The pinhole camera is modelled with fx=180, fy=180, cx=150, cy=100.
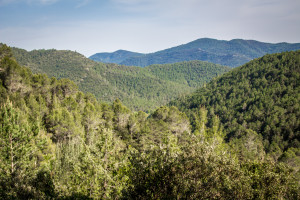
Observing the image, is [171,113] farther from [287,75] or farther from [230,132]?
[287,75]

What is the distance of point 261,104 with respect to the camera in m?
108

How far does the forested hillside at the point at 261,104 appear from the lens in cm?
8031

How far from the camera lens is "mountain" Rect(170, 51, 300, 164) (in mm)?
80188

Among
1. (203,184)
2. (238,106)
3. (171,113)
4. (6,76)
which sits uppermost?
(6,76)

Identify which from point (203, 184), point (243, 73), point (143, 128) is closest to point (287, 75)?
point (243, 73)

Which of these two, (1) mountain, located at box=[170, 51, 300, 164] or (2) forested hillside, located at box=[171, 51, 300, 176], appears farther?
(2) forested hillside, located at box=[171, 51, 300, 176]

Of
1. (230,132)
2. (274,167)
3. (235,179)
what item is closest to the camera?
(235,179)

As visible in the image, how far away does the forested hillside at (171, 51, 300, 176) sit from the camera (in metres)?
80.3

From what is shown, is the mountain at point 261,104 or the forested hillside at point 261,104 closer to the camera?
the mountain at point 261,104

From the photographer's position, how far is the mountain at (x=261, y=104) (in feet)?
263

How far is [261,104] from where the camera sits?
108 metres

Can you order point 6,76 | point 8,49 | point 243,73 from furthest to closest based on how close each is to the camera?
point 243,73
point 8,49
point 6,76

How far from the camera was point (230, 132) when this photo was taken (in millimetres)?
95188

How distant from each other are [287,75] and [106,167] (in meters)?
158
